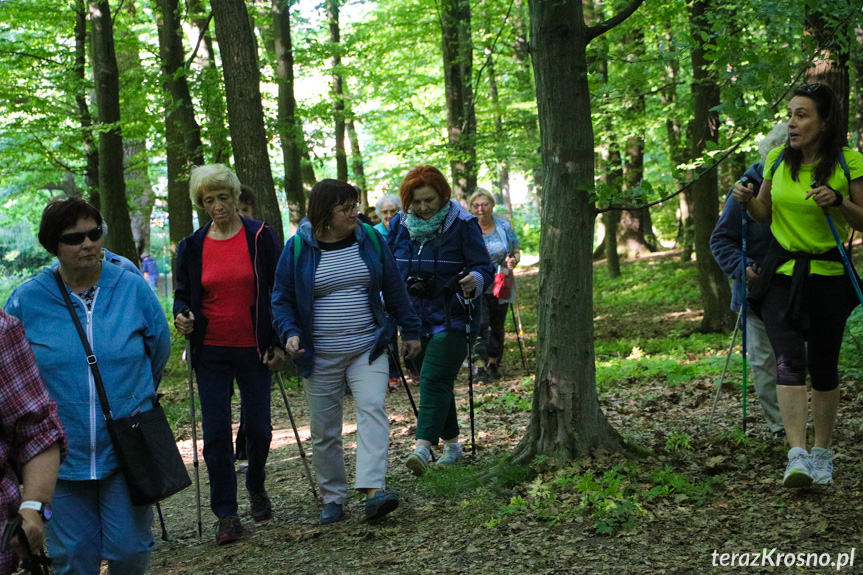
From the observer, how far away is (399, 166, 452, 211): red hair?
6.15 m

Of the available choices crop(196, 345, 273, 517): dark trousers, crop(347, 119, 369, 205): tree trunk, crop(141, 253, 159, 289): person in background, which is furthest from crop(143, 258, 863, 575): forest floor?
crop(141, 253, 159, 289): person in background

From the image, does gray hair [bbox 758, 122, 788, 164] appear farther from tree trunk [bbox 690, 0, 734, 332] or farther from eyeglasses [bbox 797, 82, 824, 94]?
tree trunk [bbox 690, 0, 734, 332]

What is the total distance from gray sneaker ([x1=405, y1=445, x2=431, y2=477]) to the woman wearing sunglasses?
2.48 m

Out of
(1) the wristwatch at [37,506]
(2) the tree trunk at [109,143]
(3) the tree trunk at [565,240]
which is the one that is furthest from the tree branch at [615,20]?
(2) the tree trunk at [109,143]

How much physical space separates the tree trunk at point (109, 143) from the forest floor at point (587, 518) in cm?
639

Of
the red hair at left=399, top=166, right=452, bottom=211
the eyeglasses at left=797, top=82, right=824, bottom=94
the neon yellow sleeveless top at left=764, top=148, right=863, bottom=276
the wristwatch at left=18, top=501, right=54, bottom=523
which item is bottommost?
the wristwatch at left=18, top=501, right=54, bottom=523

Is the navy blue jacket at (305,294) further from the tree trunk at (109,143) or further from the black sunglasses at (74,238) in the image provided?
the tree trunk at (109,143)

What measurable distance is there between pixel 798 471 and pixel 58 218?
3.90m

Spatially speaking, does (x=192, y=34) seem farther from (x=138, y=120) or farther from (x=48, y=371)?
(x=48, y=371)

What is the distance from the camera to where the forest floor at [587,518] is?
4.11 meters

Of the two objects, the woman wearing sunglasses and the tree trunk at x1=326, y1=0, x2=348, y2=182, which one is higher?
the tree trunk at x1=326, y1=0, x2=348, y2=182

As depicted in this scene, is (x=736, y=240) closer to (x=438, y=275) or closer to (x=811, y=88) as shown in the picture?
(x=811, y=88)

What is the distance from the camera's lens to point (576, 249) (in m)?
5.36

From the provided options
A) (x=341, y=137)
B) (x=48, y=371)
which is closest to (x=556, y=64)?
(x=48, y=371)
